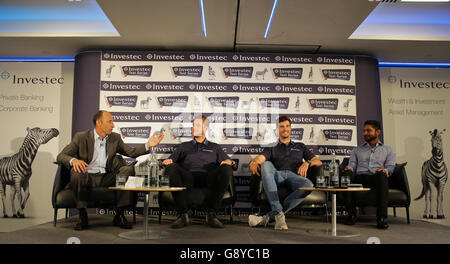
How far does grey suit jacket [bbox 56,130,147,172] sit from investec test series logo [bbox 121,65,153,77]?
5.21 feet

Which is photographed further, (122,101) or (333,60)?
(333,60)

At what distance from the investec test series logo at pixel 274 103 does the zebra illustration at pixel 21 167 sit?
3202 mm

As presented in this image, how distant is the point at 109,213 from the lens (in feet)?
17.0

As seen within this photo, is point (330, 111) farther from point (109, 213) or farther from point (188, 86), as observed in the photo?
point (109, 213)

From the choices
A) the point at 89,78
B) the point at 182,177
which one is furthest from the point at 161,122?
the point at 182,177

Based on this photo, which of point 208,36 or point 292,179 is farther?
point 208,36

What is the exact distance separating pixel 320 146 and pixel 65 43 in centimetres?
398

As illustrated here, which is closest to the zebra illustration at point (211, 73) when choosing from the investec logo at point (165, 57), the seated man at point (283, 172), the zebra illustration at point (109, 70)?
the investec logo at point (165, 57)

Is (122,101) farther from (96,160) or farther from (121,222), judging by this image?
(121,222)

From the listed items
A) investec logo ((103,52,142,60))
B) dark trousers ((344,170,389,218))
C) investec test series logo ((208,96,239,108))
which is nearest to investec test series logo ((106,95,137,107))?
investec logo ((103,52,142,60))

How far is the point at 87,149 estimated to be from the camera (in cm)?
402

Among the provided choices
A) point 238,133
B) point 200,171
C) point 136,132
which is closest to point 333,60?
point 238,133

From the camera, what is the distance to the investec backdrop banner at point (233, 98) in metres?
5.41

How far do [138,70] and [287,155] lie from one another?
2.61m
